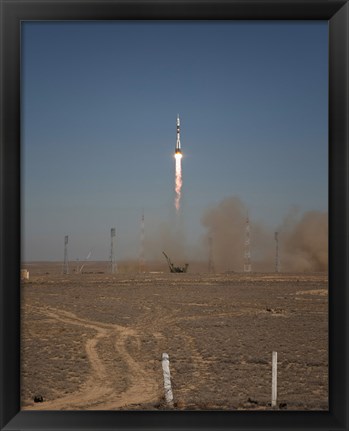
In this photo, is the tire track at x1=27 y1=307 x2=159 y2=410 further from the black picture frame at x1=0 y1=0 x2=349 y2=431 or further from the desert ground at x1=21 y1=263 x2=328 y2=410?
the black picture frame at x1=0 y1=0 x2=349 y2=431

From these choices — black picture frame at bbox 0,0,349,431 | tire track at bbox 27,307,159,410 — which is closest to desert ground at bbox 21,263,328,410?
tire track at bbox 27,307,159,410

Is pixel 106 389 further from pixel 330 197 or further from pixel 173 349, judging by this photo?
pixel 330 197

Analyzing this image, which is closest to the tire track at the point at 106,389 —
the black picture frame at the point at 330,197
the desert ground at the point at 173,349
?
the desert ground at the point at 173,349

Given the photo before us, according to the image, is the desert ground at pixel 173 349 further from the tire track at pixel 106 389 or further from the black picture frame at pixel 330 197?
the black picture frame at pixel 330 197

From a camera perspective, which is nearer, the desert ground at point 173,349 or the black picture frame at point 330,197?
the black picture frame at point 330,197

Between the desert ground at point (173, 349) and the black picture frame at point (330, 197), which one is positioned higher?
the black picture frame at point (330, 197)

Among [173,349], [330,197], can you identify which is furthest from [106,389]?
[330,197]
